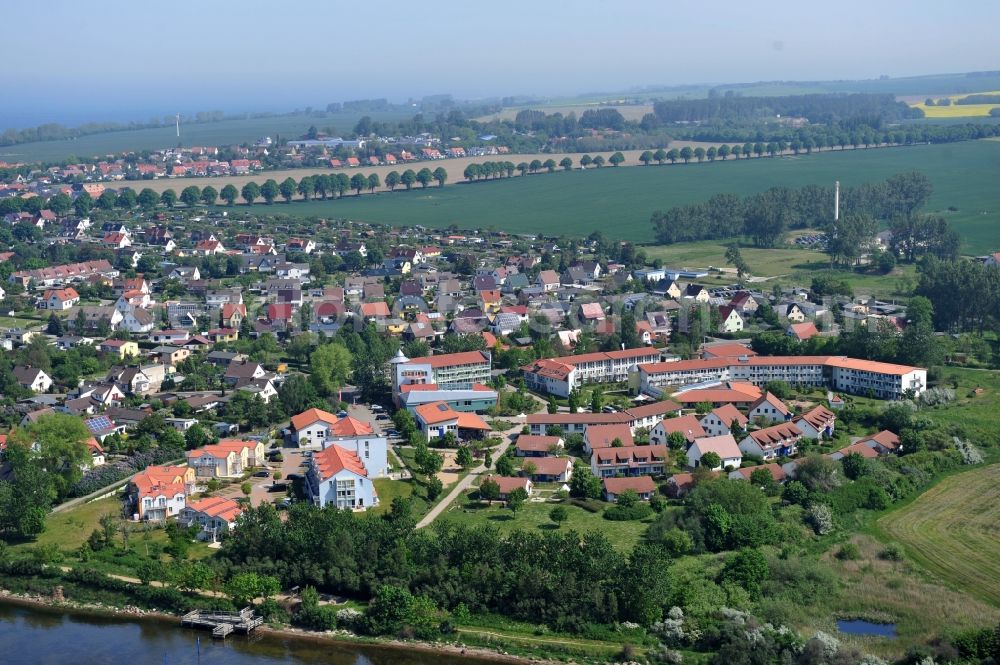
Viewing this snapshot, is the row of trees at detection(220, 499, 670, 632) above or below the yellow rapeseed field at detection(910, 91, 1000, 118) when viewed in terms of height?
below

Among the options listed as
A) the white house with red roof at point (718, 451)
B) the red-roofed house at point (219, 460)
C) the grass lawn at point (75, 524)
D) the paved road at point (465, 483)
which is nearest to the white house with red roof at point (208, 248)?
the paved road at point (465, 483)

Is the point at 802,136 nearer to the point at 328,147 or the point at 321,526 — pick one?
the point at 328,147

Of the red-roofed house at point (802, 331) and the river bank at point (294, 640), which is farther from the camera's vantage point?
the red-roofed house at point (802, 331)

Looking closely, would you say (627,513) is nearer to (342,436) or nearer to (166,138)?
(342,436)

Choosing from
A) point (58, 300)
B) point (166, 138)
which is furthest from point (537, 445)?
point (166, 138)

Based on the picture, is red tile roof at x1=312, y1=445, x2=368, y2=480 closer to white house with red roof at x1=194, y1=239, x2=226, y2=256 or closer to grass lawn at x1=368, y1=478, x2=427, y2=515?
grass lawn at x1=368, y1=478, x2=427, y2=515

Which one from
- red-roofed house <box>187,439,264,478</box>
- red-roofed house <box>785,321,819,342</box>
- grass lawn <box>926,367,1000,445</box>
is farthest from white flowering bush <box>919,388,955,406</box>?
red-roofed house <box>187,439,264,478</box>

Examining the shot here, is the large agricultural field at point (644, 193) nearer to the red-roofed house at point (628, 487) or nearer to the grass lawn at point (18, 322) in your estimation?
the grass lawn at point (18, 322)
